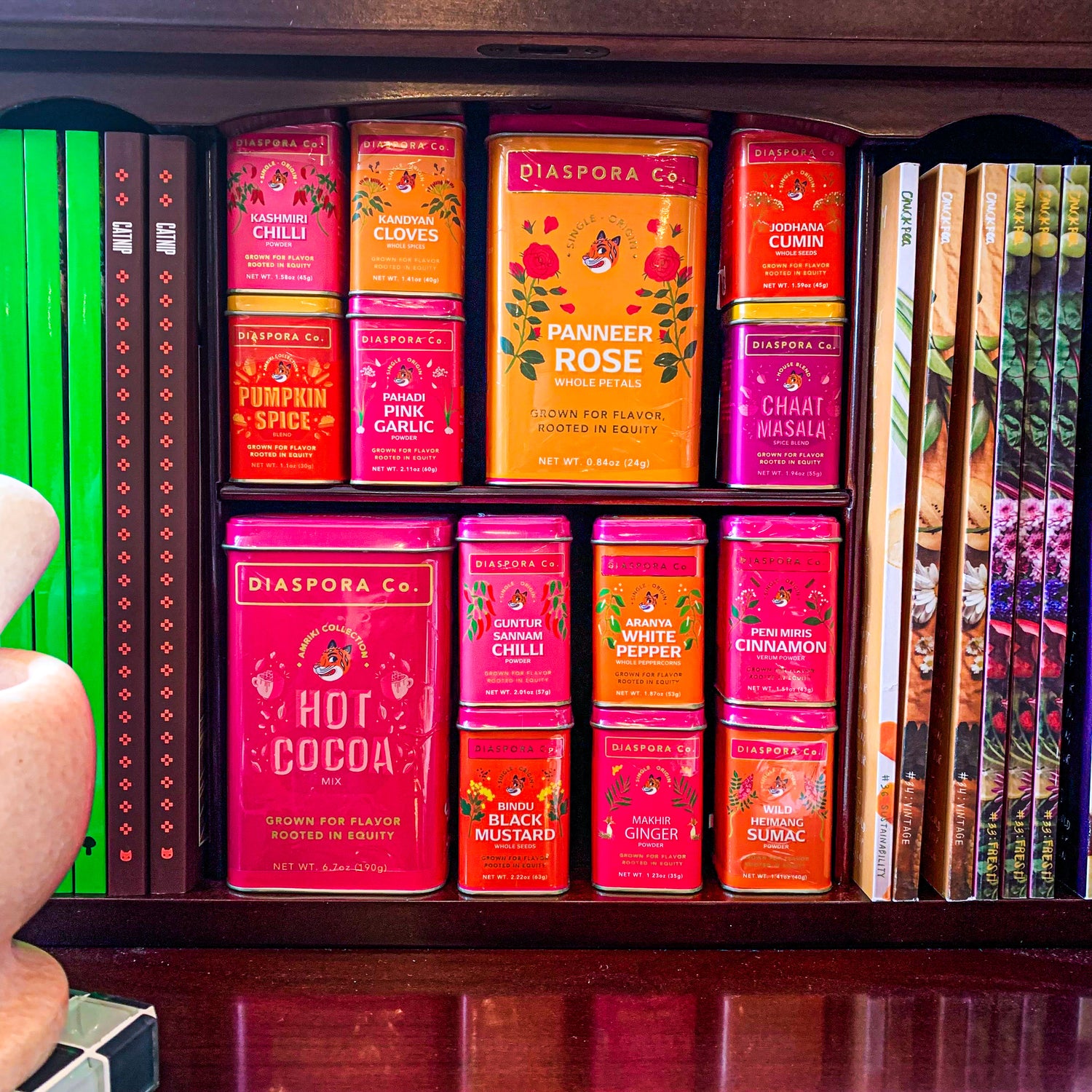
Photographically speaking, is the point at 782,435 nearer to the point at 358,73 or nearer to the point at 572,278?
the point at 572,278

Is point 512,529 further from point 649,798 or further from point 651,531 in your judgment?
point 649,798

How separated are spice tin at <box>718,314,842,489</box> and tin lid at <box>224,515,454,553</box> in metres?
0.37

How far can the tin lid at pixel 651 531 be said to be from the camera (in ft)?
3.57

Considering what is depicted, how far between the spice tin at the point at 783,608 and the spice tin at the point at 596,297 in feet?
0.37

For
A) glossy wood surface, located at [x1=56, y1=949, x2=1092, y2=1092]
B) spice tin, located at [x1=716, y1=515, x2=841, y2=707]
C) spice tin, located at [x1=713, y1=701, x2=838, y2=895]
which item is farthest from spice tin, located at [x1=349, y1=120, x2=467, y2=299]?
glossy wood surface, located at [x1=56, y1=949, x2=1092, y2=1092]

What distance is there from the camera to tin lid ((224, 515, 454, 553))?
42.3 inches

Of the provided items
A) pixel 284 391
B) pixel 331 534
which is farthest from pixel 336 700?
pixel 284 391

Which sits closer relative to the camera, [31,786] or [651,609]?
[31,786]

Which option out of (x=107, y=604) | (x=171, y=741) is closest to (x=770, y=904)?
(x=171, y=741)

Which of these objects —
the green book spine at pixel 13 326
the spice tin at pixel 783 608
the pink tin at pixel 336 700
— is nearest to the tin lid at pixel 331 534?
the pink tin at pixel 336 700

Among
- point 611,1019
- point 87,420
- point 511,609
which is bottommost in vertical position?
point 611,1019

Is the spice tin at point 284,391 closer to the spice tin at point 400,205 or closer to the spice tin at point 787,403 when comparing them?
A: the spice tin at point 400,205

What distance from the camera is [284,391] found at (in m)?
1.09

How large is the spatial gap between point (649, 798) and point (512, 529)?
348 millimetres
